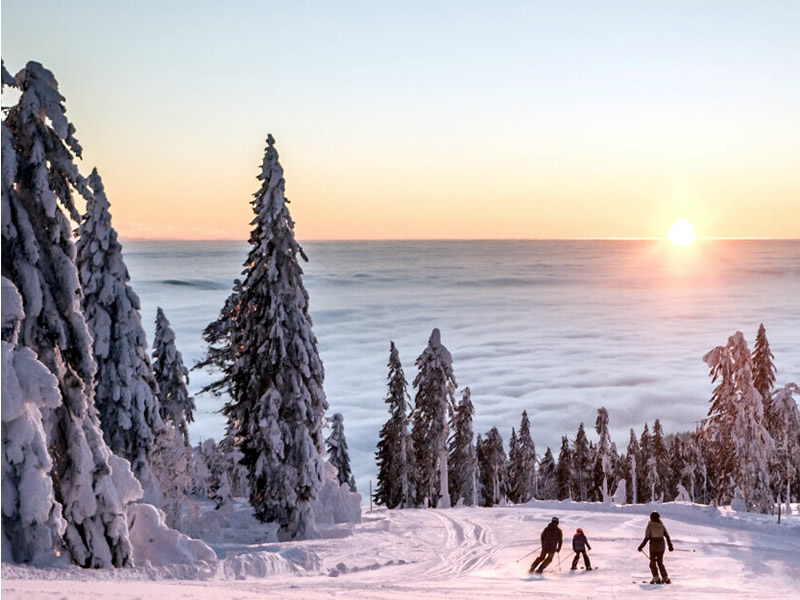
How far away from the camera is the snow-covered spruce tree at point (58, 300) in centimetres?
1536

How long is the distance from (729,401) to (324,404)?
2504 centimetres

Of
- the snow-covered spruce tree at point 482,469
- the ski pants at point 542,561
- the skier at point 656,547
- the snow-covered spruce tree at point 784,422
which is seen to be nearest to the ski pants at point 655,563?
the skier at point 656,547

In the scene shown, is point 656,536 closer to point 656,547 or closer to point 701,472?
point 656,547

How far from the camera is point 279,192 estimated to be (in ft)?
94.0

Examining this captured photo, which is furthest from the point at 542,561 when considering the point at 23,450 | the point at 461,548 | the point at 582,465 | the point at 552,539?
the point at 582,465

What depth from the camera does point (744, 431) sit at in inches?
→ 1671

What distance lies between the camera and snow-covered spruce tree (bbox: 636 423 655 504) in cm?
10144

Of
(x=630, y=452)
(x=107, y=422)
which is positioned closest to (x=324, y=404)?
(x=107, y=422)

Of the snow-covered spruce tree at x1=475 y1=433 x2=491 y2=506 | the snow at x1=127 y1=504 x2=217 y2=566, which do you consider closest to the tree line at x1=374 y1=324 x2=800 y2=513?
the snow-covered spruce tree at x1=475 y1=433 x2=491 y2=506

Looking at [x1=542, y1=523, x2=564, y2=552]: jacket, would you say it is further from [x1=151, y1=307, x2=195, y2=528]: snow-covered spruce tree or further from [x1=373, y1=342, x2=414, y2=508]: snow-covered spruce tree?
[x1=373, y1=342, x2=414, y2=508]: snow-covered spruce tree

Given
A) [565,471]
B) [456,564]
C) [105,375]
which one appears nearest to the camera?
[456,564]

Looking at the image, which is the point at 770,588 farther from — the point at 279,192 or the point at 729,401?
the point at 729,401

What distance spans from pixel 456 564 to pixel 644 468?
86.8 m

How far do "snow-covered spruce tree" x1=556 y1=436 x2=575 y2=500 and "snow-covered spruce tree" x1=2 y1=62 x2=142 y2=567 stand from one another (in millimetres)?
93076
